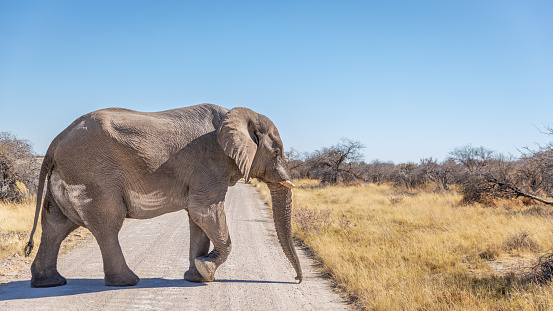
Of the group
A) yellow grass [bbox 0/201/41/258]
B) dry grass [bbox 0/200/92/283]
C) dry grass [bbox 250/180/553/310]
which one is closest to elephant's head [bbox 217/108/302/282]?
dry grass [bbox 250/180/553/310]

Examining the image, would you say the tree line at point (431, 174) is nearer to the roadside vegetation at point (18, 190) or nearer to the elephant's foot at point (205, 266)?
the roadside vegetation at point (18, 190)

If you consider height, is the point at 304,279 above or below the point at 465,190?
below

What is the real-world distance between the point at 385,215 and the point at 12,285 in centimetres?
1148

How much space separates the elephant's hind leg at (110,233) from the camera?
17.7 feet

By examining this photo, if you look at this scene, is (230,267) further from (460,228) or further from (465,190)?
(465,190)

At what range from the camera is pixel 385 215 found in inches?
563

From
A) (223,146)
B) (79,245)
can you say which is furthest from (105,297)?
(79,245)

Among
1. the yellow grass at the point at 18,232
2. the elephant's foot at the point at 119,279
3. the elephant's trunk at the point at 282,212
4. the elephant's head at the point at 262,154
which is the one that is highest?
the elephant's head at the point at 262,154

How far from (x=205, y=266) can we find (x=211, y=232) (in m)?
0.52

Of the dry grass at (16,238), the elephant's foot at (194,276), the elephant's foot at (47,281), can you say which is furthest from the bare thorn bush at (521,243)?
the dry grass at (16,238)

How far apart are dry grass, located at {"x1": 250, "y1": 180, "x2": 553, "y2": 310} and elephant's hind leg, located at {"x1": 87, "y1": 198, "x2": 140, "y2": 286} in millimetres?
3178

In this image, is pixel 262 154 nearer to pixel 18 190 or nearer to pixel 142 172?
pixel 142 172

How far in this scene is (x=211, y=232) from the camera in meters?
5.71

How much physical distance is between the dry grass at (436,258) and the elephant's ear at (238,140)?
91.1 inches
